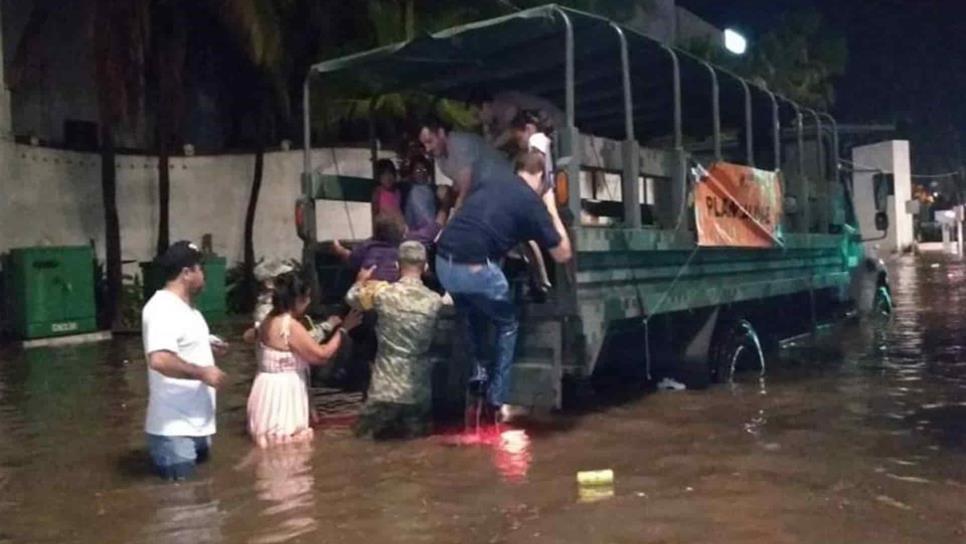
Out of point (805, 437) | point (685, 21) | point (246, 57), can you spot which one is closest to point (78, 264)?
point (246, 57)

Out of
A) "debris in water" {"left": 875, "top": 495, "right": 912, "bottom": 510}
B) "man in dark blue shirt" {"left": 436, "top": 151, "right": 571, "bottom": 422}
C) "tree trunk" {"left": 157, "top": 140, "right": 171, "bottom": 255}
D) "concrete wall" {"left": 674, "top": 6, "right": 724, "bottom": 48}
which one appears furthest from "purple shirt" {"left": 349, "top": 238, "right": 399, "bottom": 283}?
"concrete wall" {"left": 674, "top": 6, "right": 724, "bottom": 48}

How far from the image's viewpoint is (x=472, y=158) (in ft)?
27.8

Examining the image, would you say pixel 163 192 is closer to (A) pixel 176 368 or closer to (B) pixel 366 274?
(B) pixel 366 274

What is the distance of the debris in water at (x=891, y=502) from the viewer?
6004 millimetres

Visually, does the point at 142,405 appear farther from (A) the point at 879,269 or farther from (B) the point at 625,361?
(A) the point at 879,269

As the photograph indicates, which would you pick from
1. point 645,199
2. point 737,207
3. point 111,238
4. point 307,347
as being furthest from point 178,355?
point 111,238

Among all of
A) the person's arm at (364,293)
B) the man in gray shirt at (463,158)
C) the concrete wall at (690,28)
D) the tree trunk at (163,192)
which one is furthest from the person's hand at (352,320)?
the concrete wall at (690,28)

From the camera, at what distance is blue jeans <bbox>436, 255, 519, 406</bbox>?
7555 millimetres

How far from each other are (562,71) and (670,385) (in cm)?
264

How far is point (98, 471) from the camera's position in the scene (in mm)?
7543

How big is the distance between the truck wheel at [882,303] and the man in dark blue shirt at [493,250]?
365 inches

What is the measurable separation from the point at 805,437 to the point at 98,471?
4.30 meters

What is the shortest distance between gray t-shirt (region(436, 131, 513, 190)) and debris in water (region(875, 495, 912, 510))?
293cm

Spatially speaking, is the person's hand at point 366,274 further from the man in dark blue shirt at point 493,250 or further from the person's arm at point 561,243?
the person's arm at point 561,243
